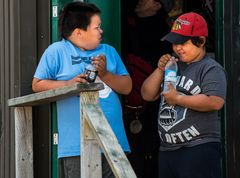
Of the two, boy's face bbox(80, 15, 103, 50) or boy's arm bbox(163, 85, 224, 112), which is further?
boy's face bbox(80, 15, 103, 50)

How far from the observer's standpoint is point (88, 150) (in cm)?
363

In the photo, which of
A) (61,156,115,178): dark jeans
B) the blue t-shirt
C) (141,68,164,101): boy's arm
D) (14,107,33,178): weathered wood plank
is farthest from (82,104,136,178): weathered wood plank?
(14,107,33,178): weathered wood plank

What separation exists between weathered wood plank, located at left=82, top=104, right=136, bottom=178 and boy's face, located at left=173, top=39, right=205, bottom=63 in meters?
0.74

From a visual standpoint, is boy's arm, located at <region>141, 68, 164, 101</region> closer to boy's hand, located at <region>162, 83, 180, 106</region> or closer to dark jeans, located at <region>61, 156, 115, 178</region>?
boy's hand, located at <region>162, 83, 180, 106</region>

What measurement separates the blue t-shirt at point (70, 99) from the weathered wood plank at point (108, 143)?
1.55 feet

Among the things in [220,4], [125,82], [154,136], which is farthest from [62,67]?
[154,136]

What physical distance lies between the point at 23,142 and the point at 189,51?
1.41 metres

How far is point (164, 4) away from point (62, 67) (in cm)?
191

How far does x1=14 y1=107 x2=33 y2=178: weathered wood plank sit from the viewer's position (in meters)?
4.52

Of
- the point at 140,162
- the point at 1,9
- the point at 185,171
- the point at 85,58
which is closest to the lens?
the point at 185,171

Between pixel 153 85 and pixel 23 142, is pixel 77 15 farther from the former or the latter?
pixel 23 142

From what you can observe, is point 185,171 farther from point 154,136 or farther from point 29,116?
point 154,136

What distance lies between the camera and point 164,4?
5.77m

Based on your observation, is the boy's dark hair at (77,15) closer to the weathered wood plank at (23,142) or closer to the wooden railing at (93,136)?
the wooden railing at (93,136)
